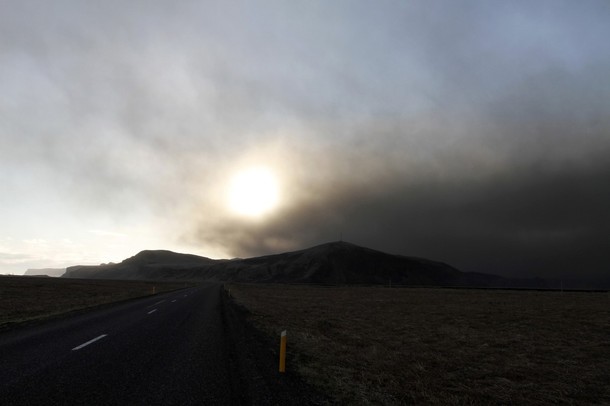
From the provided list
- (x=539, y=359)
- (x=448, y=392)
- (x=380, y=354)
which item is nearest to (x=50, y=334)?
(x=380, y=354)

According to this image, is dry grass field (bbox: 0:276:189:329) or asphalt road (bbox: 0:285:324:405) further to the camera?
dry grass field (bbox: 0:276:189:329)

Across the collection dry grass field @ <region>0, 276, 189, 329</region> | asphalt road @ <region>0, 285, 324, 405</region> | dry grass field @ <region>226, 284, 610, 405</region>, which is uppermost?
dry grass field @ <region>0, 276, 189, 329</region>

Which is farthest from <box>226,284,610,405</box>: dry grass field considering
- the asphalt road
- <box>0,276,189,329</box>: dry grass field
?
<box>0,276,189,329</box>: dry grass field

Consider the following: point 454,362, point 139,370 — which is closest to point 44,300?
point 139,370

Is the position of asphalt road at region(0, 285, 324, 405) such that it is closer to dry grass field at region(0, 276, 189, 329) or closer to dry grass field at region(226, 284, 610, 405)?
dry grass field at region(226, 284, 610, 405)

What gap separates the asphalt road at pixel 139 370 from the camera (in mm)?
7777

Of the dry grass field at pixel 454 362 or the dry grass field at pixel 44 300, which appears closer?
the dry grass field at pixel 454 362

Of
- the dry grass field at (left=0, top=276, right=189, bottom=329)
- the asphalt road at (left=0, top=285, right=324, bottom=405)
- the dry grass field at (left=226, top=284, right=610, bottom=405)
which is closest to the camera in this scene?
the asphalt road at (left=0, top=285, right=324, bottom=405)

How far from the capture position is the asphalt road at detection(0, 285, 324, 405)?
7.78 meters

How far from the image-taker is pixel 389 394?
29.7ft

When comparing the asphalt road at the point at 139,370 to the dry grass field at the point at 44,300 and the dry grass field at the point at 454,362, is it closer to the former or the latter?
the dry grass field at the point at 454,362

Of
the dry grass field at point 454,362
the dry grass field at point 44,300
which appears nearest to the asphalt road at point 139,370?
the dry grass field at point 454,362

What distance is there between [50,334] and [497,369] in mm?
17016

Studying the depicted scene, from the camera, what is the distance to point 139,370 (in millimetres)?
9914
